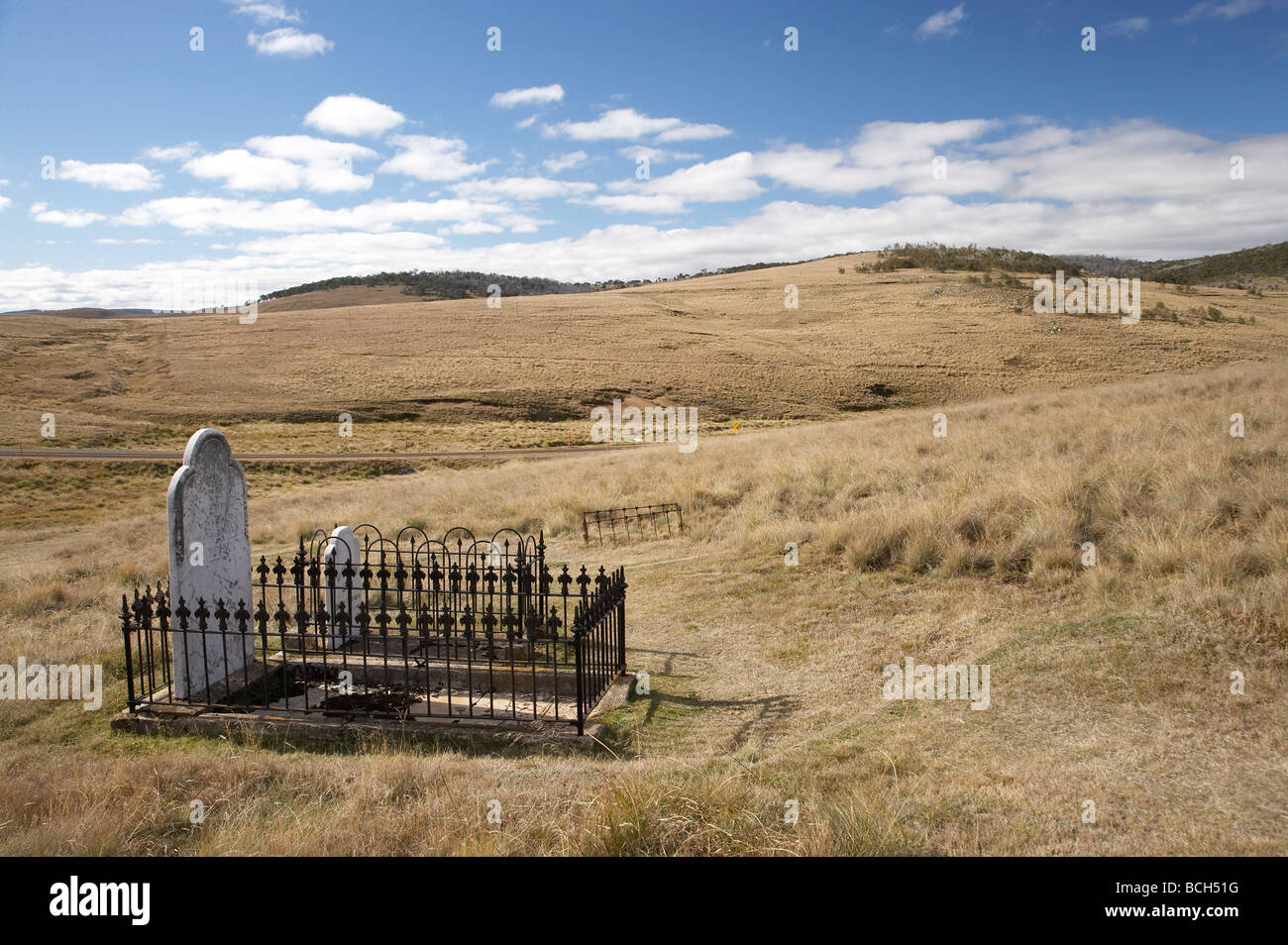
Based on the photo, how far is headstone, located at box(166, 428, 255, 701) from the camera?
759cm

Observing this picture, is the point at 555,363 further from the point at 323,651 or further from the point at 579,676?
the point at 579,676

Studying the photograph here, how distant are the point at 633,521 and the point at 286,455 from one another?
30244 mm

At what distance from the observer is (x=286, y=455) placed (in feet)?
132

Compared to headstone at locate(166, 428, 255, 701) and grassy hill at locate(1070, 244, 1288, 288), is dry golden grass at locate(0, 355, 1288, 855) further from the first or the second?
grassy hill at locate(1070, 244, 1288, 288)

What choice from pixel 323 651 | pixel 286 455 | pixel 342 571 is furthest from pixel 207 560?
pixel 286 455

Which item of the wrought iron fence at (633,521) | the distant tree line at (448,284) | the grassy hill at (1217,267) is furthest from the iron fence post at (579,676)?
the distant tree line at (448,284)

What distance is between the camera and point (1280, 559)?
22.1 feet

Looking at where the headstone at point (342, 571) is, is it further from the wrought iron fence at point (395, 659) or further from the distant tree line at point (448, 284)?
the distant tree line at point (448, 284)

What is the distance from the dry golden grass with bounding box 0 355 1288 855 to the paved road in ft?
82.0

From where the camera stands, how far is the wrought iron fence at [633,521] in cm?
1430

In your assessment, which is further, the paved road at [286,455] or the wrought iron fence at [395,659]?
the paved road at [286,455]

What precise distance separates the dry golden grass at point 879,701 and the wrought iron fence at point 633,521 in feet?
2.19
